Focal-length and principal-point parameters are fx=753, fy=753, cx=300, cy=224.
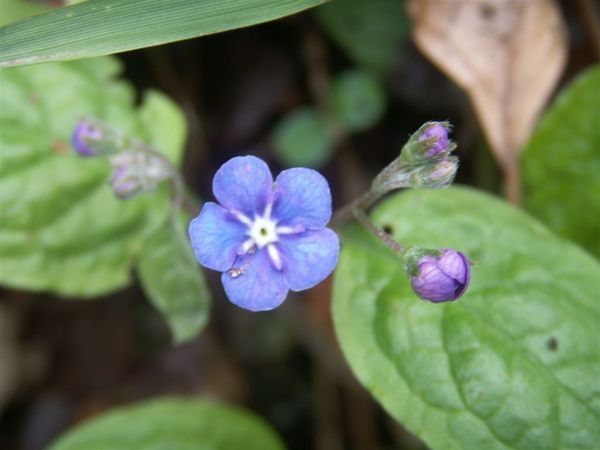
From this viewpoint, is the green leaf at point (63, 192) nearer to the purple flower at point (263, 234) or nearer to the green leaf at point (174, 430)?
the green leaf at point (174, 430)

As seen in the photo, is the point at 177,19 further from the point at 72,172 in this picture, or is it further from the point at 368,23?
the point at 368,23

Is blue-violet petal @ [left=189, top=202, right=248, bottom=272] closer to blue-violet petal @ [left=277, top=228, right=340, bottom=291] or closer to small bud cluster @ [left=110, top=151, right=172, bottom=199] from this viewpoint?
blue-violet petal @ [left=277, top=228, right=340, bottom=291]

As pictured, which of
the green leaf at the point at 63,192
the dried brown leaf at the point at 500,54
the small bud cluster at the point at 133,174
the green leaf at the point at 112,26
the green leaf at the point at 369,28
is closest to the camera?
the green leaf at the point at 112,26

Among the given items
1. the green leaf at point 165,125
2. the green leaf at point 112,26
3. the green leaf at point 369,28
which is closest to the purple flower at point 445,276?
the green leaf at point 112,26

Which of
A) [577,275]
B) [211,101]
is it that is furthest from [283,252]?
[211,101]

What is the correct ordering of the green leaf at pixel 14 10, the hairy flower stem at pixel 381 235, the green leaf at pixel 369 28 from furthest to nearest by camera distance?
the green leaf at pixel 369 28, the green leaf at pixel 14 10, the hairy flower stem at pixel 381 235
